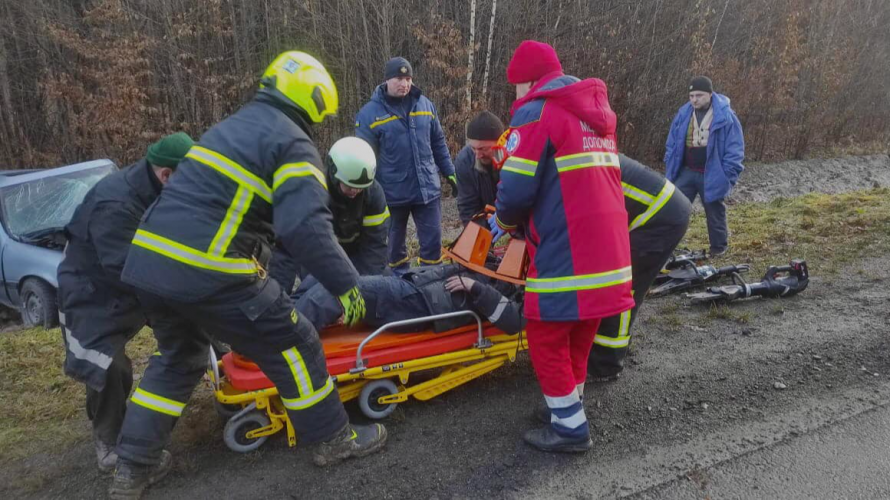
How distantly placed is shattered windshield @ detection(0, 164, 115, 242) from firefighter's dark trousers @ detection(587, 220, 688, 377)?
5.80 m

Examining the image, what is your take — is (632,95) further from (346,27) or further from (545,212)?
(545,212)

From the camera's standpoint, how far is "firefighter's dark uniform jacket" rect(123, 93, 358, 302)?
2.51 meters

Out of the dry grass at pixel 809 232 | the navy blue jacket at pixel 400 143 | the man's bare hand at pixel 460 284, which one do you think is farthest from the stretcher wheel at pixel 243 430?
the dry grass at pixel 809 232

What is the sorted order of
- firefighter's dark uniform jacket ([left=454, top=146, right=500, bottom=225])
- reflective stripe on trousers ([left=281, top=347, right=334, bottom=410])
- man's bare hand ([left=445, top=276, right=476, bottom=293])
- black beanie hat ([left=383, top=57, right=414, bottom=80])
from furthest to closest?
black beanie hat ([left=383, top=57, right=414, bottom=80]), firefighter's dark uniform jacket ([left=454, top=146, right=500, bottom=225]), man's bare hand ([left=445, top=276, right=476, bottom=293]), reflective stripe on trousers ([left=281, top=347, right=334, bottom=410])

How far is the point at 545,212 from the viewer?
303cm

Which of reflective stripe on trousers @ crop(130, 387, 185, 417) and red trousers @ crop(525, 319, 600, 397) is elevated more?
red trousers @ crop(525, 319, 600, 397)

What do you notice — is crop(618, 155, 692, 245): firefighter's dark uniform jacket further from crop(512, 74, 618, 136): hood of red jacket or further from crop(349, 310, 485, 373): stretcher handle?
crop(349, 310, 485, 373): stretcher handle

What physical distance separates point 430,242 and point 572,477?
3267 millimetres

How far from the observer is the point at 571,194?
2.95 meters

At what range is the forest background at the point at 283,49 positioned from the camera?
10.3 meters

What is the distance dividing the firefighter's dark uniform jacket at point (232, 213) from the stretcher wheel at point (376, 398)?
40.2 inches

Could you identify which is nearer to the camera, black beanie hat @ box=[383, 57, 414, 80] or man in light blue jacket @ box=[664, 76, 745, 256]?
black beanie hat @ box=[383, 57, 414, 80]

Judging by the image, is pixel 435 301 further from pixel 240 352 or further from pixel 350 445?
pixel 240 352

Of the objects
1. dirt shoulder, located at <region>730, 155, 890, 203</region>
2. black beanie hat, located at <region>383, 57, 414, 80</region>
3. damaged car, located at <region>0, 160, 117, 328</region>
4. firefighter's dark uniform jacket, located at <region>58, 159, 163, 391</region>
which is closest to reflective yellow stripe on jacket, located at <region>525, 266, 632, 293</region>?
firefighter's dark uniform jacket, located at <region>58, 159, 163, 391</region>
